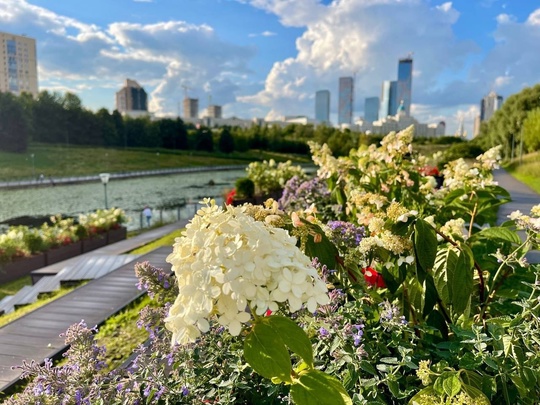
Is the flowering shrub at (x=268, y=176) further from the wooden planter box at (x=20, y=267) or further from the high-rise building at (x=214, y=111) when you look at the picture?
the high-rise building at (x=214, y=111)

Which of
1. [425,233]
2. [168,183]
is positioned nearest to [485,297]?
[425,233]

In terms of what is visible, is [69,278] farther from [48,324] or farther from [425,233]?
[425,233]

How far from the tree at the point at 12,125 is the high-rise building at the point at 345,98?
13700 centimetres

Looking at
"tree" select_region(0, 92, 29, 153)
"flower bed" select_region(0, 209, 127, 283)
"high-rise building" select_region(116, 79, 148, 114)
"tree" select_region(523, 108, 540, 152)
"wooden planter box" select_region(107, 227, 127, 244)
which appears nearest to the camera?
"flower bed" select_region(0, 209, 127, 283)

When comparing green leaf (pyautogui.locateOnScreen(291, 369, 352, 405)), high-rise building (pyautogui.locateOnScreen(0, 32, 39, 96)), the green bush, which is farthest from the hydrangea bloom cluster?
high-rise building (pyautogui.locateOnScreen(0, 32, 39, 96))

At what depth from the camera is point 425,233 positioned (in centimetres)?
118

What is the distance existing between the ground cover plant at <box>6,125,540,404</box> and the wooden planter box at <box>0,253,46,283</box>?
784 cm

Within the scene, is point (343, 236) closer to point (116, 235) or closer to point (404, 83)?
point (116, 235)

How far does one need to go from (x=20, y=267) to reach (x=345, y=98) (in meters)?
177

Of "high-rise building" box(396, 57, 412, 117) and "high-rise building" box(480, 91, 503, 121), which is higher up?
"high-rise building" box(396, 57, 412, 117)

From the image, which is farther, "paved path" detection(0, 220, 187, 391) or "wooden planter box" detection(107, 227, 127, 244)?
"wooden planter box" detection(107, 227, 127, 244)

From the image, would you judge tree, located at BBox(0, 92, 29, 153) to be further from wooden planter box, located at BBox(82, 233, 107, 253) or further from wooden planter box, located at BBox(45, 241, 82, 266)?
wooden planter box, located at BBox(45, 241, 82, 266)

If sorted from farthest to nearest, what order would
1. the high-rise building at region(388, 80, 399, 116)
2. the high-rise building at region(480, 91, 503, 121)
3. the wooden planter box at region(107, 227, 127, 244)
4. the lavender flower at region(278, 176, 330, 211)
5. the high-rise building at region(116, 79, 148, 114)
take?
the high-rise building at region(388, 80, 399, 116)
the high-rise building at region(116, 79, 148, 114)
the high-rise building at region(480, 91, 503, 121)
the wooden planter box at region(107, 227, 127, 244)
the lavender flower at region(278, 176, 330, 211)

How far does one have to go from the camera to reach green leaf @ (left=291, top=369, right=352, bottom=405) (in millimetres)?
813
